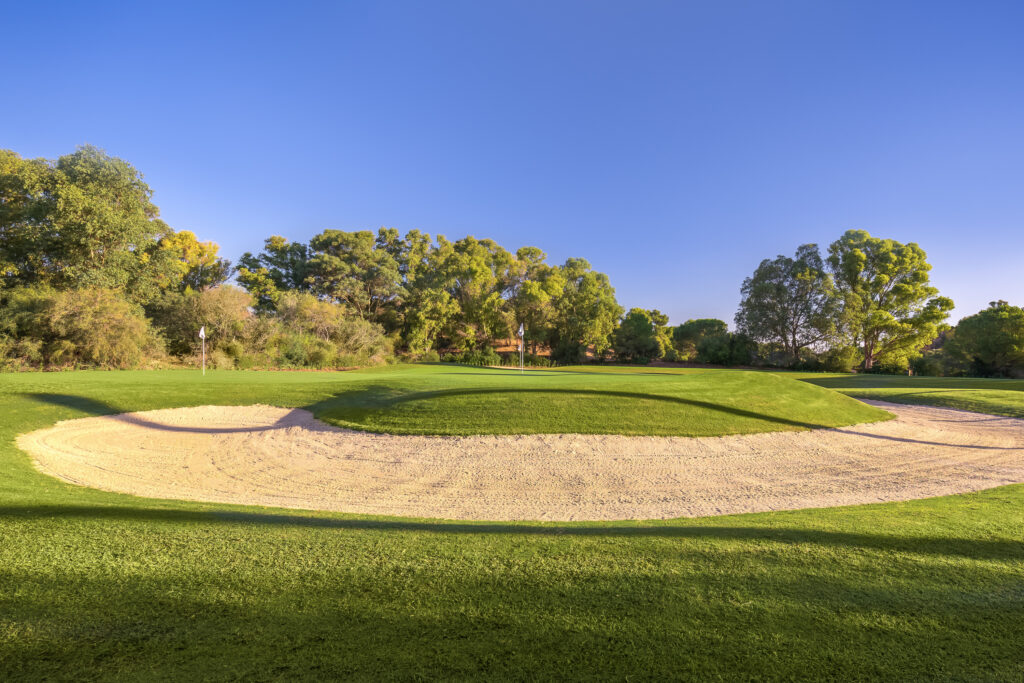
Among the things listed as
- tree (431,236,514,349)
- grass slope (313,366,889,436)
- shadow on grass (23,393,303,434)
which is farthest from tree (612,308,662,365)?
shadow on grass (23,393,303,434)

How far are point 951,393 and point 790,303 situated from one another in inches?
955

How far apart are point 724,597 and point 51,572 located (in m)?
4.42

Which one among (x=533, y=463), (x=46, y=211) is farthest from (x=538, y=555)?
(x=46, y=211)

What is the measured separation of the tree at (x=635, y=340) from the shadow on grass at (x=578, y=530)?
1682 inches

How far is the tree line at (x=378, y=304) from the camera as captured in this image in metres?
26.0

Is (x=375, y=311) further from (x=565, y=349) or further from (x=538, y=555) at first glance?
(x=538, y=555)

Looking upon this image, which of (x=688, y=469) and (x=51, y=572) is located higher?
(x=51, y=572)

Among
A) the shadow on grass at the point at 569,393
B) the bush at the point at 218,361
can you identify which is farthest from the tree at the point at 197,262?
the shadow on grass at the point at 569,393

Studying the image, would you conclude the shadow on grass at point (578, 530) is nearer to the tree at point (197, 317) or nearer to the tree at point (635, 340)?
the tree at point (197, 317)

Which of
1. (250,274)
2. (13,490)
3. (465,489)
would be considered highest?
(250,274)

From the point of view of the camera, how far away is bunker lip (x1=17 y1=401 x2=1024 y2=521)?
6594 mm

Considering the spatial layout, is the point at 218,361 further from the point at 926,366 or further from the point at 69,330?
the point at 926,366

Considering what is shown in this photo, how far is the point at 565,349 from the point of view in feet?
148

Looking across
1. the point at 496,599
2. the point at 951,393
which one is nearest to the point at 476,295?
the point at 951,393
